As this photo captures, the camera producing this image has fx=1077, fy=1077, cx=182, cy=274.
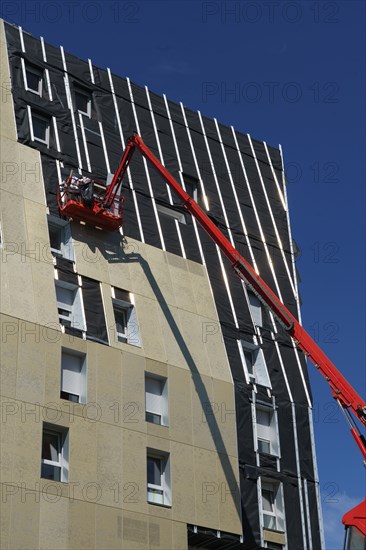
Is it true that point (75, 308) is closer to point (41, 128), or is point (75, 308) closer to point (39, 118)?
point (41, 128)

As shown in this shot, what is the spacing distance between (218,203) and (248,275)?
36.2 ft

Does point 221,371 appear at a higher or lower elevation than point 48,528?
higher

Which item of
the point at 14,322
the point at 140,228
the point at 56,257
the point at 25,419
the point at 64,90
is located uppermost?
the point at 64,90

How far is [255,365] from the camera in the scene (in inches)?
2103

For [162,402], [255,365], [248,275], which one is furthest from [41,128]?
[255,365]

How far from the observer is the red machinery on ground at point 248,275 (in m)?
40.8

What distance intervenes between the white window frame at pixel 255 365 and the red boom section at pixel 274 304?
491cm

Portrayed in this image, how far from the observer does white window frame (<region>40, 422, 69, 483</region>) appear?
42125 mm

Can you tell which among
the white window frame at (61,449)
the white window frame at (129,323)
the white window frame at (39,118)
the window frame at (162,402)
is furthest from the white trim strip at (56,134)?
the white window frame at (61,449)

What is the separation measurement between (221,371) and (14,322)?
1138 cm

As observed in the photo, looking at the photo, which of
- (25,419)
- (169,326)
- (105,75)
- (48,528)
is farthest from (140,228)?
(48,528)

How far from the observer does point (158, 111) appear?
58.5 meters

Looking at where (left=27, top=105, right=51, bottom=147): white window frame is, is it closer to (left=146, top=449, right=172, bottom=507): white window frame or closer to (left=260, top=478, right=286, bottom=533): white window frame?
(left=146, top=449, right=172, bottom=507): white window frame

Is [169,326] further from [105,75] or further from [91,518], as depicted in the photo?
[105,75]
